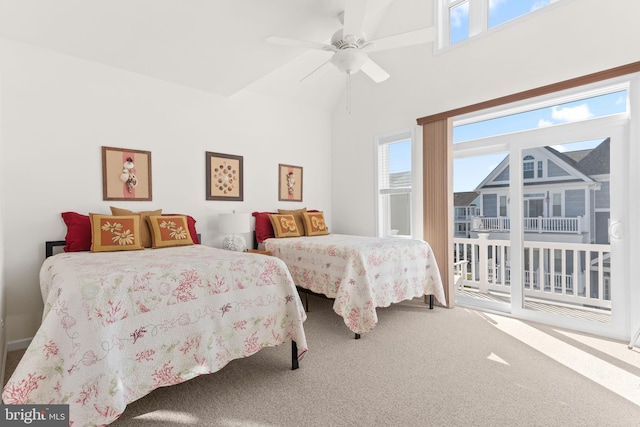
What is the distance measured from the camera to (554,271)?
3.30m

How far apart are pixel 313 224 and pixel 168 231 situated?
72.8 inches

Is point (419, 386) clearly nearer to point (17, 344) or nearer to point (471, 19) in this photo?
point (17, 344)

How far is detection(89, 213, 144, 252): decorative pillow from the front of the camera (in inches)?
107

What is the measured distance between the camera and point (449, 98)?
11.9 ft

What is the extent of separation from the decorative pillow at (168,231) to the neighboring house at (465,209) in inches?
122

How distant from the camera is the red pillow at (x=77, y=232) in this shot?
2742 millimetres

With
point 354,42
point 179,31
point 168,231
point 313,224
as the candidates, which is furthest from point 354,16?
point 313,224

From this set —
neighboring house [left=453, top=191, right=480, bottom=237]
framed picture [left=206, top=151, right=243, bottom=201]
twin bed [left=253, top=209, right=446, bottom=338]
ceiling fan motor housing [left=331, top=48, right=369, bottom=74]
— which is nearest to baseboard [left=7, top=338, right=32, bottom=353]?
framed picture [left=206, top=151, right=243, bottom=201]

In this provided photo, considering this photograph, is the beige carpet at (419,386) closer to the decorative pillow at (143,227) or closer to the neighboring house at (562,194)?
the neighboring house at (562,194)

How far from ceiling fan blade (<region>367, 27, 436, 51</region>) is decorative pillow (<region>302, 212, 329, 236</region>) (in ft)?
7.66

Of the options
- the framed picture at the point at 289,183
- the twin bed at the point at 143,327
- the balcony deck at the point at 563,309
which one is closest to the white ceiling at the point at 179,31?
the framed picture at the point at 289,183

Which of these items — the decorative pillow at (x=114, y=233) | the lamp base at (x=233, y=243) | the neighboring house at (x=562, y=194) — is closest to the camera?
the decorative pillow at (x=114, y=233)

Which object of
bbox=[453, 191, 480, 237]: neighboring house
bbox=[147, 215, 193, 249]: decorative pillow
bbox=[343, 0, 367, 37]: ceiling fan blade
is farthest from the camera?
bbox=[453, 191, 480, 237]: neighboring house

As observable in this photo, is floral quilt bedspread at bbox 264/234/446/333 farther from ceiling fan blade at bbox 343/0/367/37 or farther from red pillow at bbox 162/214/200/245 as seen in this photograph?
ceiling fan blade at bbox 343/0/367/37
